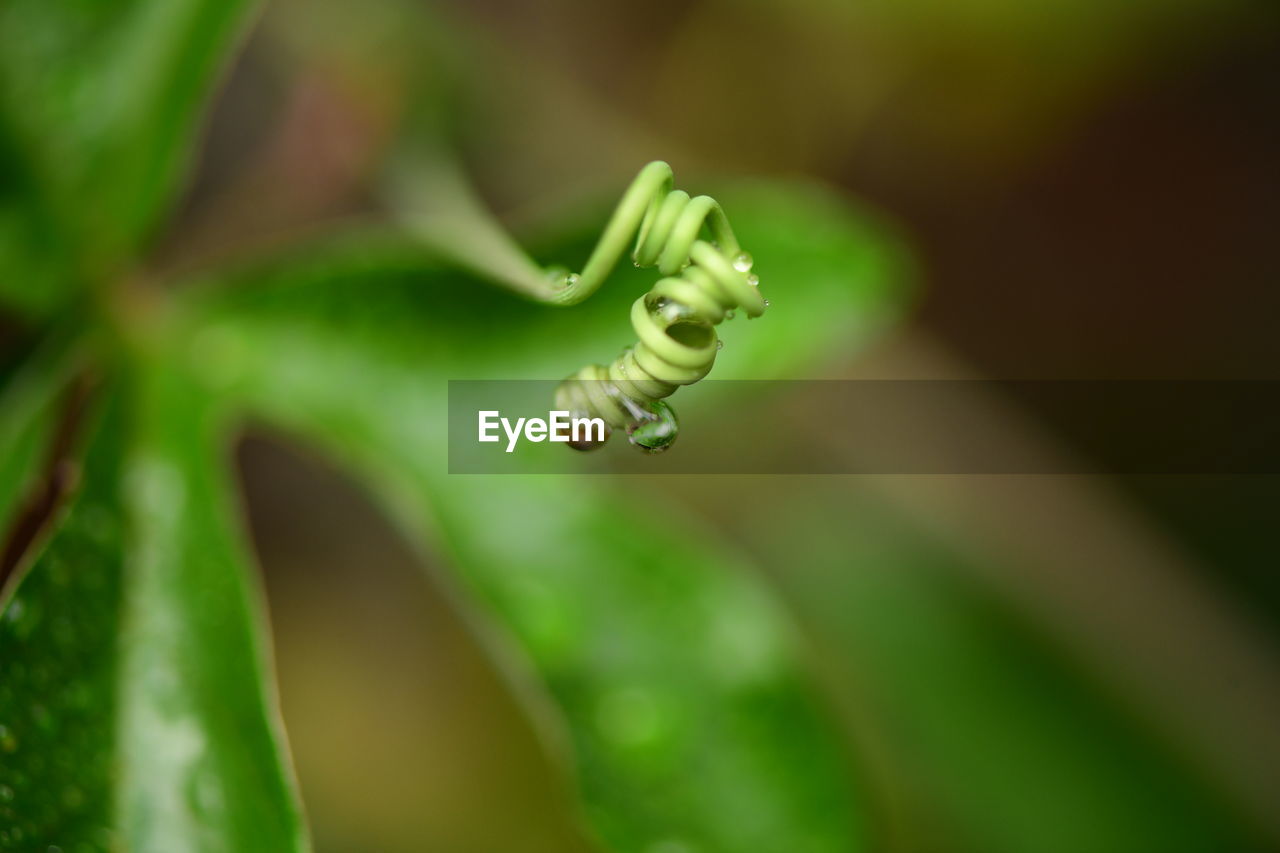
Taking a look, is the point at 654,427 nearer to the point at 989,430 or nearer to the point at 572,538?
the point at 572,538

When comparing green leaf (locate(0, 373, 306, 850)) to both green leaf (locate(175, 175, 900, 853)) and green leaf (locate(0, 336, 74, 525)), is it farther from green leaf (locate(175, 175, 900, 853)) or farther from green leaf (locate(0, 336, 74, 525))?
green leaf (locate(175, 175, 900, 853))

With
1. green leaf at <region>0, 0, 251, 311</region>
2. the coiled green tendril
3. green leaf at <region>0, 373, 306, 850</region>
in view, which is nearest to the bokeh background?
green leaf at <region>0, 0, 251, 311</region>

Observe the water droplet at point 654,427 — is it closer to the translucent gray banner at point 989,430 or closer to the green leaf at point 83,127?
the green leaf at point 83,127

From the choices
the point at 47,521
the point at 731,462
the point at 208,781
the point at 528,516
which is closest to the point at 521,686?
the point at 528,516

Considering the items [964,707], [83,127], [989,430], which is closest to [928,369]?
[989,430]

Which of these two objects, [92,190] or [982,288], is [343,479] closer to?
[92,190]

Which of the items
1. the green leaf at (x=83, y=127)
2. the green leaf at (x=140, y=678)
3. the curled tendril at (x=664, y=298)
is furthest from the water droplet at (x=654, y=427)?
the green leaf at (x=83, y=127)

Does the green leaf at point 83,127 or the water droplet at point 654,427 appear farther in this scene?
the green leaf at point 83,127

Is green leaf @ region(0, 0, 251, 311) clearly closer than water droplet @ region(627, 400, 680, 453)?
No
